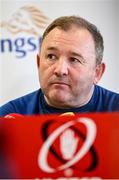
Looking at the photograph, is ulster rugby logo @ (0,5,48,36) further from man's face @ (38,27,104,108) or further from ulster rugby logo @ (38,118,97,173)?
ulster rugby logo @ (38,118,97,173)

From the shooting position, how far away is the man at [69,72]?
0.77 meters

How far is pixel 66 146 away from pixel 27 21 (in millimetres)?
1225

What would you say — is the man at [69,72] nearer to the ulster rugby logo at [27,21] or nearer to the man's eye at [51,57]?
the man's eye at [51,57]

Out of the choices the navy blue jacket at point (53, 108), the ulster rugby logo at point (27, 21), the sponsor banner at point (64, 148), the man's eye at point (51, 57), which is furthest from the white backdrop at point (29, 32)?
the sponsor banner at point (64, 148)

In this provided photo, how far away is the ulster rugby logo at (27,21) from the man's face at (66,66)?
2.38 ft

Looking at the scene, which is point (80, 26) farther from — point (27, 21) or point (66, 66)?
point (27, 21)

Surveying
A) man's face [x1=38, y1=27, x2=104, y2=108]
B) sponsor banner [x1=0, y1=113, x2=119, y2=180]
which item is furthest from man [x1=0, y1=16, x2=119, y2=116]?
sponsor banner [x1=0, y1=113, x2=119, y2=180]

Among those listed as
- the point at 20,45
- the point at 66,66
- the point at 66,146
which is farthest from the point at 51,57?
the point at 20,45

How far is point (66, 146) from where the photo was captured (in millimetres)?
414

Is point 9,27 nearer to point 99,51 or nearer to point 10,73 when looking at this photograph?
point 10,73

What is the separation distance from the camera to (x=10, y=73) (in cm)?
156

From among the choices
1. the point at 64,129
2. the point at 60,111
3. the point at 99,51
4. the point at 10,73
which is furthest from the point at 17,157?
the point at 10,73

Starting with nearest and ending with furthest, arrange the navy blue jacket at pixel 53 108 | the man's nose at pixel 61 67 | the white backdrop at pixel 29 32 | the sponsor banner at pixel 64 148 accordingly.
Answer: the sponsor banner at pixel 64 148, the man's nose at pixel 61 67, the navy blue jacket at pixel 53 108, the white backdrop at pixel 29 32

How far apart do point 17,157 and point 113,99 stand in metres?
0.51
